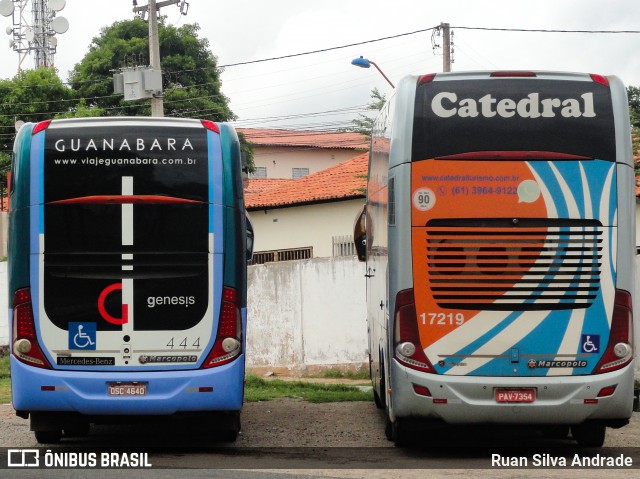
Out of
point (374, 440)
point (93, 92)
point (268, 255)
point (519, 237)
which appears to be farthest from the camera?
point (93, 92)

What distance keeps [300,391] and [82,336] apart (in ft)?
22.0

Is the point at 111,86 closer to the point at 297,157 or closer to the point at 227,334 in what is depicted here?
the point at 297,157

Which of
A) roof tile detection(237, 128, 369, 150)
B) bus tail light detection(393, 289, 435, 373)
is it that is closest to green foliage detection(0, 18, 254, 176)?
roof tile detection(237, 128, 369, 150)

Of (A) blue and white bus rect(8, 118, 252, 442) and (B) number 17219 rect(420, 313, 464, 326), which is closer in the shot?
(B) number 17219 rect(420, 313, 464, 326)

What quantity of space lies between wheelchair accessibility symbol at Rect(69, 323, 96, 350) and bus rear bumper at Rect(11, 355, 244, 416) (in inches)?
9.9

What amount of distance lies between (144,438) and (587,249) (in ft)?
17.2

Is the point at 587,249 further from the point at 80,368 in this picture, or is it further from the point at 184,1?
the point at 184,1

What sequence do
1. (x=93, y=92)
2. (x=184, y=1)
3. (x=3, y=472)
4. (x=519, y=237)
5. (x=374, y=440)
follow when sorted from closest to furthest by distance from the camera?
(x=3, y=472) → (x=519, y=237) → (x=374, y=440) → (x=184, y=1) → (x=93, y=92)

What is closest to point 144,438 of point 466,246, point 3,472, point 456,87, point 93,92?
point 3,472

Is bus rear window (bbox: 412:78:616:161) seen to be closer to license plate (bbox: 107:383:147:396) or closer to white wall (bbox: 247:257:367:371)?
license plate (bbox: 107:383:147:396)

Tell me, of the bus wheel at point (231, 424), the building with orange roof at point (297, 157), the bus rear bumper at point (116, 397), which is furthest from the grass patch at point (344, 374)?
the building with orange roof at point (297, 157)

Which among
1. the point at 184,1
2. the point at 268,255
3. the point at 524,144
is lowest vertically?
the point at 268,255

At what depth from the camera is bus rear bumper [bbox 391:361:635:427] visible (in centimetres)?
1024

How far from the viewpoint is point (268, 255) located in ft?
99.6
